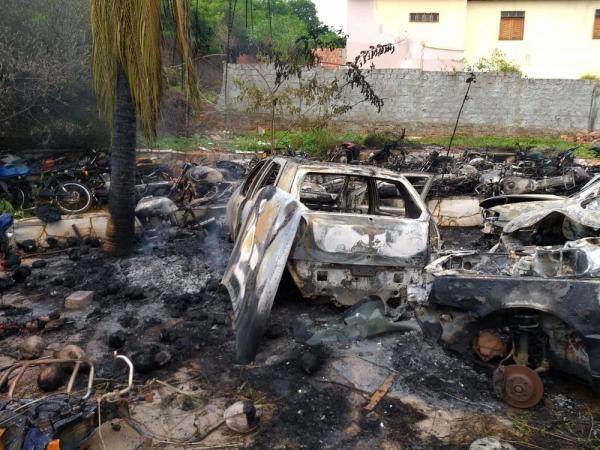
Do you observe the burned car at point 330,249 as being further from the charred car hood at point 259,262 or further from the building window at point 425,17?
the building window at point 425,17

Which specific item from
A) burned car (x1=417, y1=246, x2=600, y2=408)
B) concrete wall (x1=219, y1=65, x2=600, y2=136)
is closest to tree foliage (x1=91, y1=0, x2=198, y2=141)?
burned car (x1=417, y1=246, x2=600, y2=408)

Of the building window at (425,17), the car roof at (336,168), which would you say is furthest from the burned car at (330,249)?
the building window at (425,17)

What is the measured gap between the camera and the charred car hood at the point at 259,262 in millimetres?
4566

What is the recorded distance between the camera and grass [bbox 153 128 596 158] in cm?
1683

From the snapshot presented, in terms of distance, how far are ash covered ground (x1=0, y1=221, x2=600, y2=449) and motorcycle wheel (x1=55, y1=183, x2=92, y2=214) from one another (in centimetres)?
396

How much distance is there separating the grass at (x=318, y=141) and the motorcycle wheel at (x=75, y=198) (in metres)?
5.71

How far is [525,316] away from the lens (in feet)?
13.8

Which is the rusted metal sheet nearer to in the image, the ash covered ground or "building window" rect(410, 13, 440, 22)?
the ash covered ground

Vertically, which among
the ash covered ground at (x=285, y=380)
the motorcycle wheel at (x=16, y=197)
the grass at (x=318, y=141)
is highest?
the grass at (x=318, y=141)

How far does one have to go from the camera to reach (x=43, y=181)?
11.1 m

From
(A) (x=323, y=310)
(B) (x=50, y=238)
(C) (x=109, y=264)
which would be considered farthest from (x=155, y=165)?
(A) (x=323, y=310)

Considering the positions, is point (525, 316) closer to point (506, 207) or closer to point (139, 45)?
point (506, 207)

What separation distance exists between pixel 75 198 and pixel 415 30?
21.5 m

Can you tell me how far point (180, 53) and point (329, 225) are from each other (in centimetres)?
346
